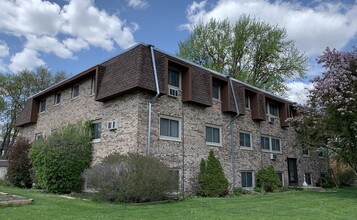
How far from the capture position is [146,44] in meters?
15.2

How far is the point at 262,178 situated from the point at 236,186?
2321 millimetres

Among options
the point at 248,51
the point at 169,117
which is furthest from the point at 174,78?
the point at 248,51

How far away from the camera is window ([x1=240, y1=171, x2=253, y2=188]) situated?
1896 cm

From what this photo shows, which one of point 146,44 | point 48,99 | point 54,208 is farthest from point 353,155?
point 48,99

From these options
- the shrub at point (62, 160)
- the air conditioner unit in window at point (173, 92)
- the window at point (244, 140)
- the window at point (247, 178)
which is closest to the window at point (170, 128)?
the air conditioner unit in window at point (173, 92)

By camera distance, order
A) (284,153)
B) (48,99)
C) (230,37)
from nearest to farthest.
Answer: (48,99) → (284,153) → (230,37)

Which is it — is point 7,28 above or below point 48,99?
above

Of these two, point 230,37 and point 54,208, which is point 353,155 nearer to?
point 54,208

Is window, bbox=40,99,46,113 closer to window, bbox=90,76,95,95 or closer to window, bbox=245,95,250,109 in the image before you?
window, bbox=90,76,95,95

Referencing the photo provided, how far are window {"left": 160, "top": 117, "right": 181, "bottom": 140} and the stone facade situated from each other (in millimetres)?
140

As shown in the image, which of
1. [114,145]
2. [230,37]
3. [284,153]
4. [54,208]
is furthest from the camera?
[230,37]

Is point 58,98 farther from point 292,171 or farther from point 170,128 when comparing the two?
point 292,171

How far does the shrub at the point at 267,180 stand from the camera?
19.5m

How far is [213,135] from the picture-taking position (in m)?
17.7
